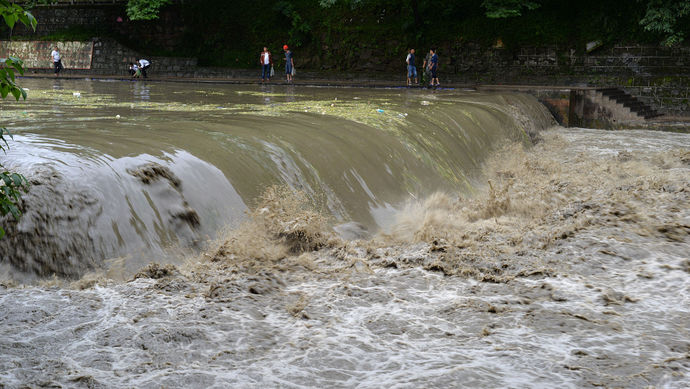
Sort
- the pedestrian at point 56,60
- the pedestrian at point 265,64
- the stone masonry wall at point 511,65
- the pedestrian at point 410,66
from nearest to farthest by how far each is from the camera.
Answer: the stone masonry wall at point 511,65 → the pedestrian at point 410,66 → the pedestrian at point 265,64 → the pedestrian at point 56,60

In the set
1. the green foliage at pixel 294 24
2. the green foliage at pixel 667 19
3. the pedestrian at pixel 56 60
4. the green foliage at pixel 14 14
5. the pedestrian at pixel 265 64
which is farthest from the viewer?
the pedestrian at pixel 56 60

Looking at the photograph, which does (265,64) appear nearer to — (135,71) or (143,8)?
(135,71)

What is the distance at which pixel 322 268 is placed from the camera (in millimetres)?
6574

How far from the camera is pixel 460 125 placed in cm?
1366

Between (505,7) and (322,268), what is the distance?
22642 mm

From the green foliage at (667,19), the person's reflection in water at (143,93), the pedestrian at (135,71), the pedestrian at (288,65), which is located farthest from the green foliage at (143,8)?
the green foliage at (667,19)

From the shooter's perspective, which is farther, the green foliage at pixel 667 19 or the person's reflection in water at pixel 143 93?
the green foliage at pixel 667 19

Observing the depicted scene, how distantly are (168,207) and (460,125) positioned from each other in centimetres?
834

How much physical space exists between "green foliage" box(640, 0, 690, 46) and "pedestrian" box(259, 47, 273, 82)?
45.4ft

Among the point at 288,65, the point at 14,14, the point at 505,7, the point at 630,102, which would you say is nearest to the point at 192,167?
the point at 14,14

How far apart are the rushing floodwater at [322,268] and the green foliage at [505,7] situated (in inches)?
669

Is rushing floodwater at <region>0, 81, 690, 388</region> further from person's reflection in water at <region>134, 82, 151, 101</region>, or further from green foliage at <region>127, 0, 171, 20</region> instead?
green foliage at <region>127, 0, 171, 20</region>

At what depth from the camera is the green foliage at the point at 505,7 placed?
26.5 metres

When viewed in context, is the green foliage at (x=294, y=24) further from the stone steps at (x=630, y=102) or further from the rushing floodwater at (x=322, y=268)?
the rushing floodwater at (x=322, y=268)
